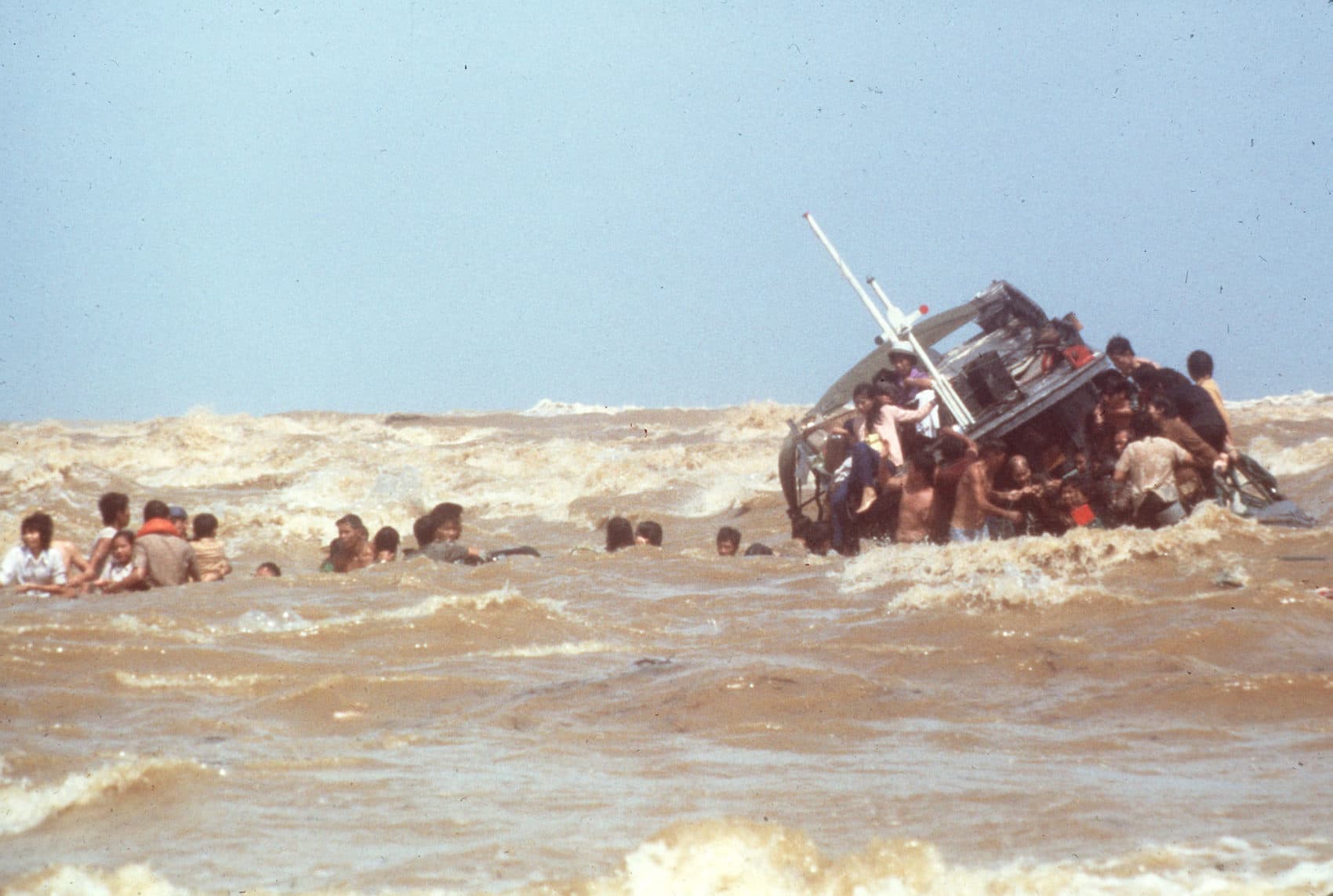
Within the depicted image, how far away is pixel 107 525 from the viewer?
11.4 meters

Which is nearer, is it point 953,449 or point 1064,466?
point 953,449

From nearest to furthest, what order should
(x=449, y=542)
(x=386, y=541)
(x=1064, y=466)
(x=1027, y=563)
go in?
(x=1027, y=563), (x=1064, y=466), (x=449, y=542), (x=386, y=541)

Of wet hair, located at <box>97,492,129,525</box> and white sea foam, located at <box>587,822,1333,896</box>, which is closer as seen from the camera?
white sea foam, located at <box>587,822,1333,896</box>

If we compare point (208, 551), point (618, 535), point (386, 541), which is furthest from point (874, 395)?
point (208, 551)

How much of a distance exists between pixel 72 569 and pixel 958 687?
734 centimetres

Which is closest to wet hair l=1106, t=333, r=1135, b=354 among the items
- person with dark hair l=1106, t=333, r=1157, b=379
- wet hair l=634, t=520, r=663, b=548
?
person with dark hair l=1106, t=333, r=1157, b=379

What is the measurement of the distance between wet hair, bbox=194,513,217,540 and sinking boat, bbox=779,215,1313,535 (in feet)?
16.6

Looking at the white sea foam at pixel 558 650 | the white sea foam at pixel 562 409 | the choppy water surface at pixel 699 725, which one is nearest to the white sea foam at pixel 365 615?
the choppy water surface at pixel 699 725

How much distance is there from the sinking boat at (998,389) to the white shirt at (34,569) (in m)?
6.13

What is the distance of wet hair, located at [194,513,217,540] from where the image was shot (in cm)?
1178

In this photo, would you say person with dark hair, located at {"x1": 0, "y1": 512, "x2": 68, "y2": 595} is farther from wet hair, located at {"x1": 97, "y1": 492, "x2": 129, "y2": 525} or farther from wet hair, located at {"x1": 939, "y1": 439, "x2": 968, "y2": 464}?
wet hair, located at {"x1": 939, "y1": 439, "x2": 968, "y2": 464}

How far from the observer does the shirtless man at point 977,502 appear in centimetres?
1055

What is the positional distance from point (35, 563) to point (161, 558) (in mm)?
873

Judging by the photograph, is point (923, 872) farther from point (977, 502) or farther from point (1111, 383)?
point (1111, 383)
